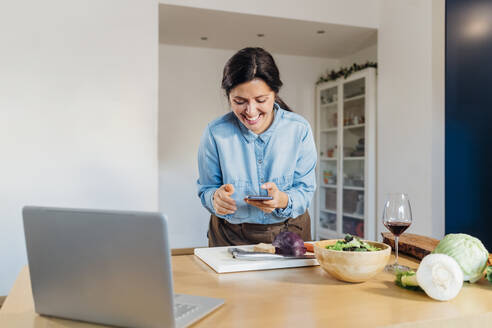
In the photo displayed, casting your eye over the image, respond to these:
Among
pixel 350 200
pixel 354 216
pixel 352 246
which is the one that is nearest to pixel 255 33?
pixel 350 200

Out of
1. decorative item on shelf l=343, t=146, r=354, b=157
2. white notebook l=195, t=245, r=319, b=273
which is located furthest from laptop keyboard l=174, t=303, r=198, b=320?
→ decorative item on shelf l=343, t=146, r=354, b=157

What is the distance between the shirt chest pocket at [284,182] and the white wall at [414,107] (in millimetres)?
2234

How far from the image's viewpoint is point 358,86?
15.2 ft

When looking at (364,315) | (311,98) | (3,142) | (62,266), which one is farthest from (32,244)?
(311,98)

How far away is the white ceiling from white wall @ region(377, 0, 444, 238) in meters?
0.44

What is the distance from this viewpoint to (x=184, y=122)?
16.1 feet

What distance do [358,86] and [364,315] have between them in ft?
13.6

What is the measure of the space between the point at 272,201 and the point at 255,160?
0.94ft

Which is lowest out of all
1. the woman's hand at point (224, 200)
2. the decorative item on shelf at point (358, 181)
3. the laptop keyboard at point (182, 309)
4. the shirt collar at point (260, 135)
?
the laptop keyboard at point (182, 309)

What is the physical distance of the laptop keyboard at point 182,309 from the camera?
2.47 feet

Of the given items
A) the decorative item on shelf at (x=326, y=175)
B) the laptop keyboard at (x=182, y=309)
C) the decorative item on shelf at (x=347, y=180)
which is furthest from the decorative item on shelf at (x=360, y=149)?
the laptop keyboard at (x=182, y=309)

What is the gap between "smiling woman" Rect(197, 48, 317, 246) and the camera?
158 centimetres

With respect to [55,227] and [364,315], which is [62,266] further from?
[364,315]

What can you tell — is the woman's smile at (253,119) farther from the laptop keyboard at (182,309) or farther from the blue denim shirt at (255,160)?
the laptop keyboard at (182,309)
